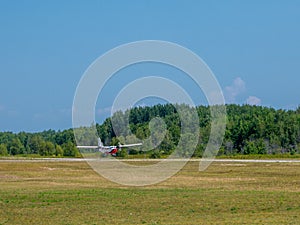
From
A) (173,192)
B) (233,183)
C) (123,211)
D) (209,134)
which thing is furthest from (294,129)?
(123,211)

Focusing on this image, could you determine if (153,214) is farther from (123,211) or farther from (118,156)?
(118,156)

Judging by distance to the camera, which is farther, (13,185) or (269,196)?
(13,185)

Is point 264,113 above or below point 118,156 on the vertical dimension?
above

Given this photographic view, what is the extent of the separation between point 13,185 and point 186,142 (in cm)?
6484

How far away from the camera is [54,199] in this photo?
3753 cm

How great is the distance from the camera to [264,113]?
561 feet

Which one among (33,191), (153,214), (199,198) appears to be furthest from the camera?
(33,191)

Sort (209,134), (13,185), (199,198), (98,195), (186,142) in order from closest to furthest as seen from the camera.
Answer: (199,198) < (98,195) < (13,185) < (186,142) < (209,134)

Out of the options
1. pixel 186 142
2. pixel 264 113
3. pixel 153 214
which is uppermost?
pixel 264 113

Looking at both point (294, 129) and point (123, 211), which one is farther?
point (294, 129)

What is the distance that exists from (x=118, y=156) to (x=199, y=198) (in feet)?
271

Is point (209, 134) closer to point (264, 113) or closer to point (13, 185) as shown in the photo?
point (264, 113)

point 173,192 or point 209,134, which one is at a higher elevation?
point 209,134

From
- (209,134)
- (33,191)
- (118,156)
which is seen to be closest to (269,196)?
(33,191)
